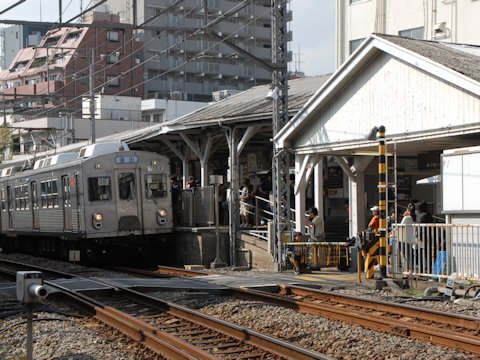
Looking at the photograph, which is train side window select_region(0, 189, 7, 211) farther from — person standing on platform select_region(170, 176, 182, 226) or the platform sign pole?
the platform sign pole

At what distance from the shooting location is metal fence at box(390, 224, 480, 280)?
14383 mm

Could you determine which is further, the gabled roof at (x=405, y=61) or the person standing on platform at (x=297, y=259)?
the person standing on platform at (x=297, y=259)

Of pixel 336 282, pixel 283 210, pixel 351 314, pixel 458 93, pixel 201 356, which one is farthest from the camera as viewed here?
pixel 283 210

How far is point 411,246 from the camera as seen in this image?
621 inches

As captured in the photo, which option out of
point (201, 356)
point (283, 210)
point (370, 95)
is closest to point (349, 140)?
point (370, 95)

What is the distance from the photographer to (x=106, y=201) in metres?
22.9

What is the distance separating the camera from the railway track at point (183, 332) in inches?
359

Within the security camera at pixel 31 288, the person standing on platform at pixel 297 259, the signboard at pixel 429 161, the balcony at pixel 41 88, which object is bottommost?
the person standing on platform at pixel 297 259

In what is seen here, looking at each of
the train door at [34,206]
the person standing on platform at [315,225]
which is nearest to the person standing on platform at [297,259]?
the person standing on platform at [315,225]

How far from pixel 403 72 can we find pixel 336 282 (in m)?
4.43

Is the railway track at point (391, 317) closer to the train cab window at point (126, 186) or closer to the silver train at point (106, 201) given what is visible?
the silver train at point (106, 201)

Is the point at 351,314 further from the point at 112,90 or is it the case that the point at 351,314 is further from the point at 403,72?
the point at 112,90

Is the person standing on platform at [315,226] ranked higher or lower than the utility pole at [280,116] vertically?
lower

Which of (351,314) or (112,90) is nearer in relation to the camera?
(351,314)
